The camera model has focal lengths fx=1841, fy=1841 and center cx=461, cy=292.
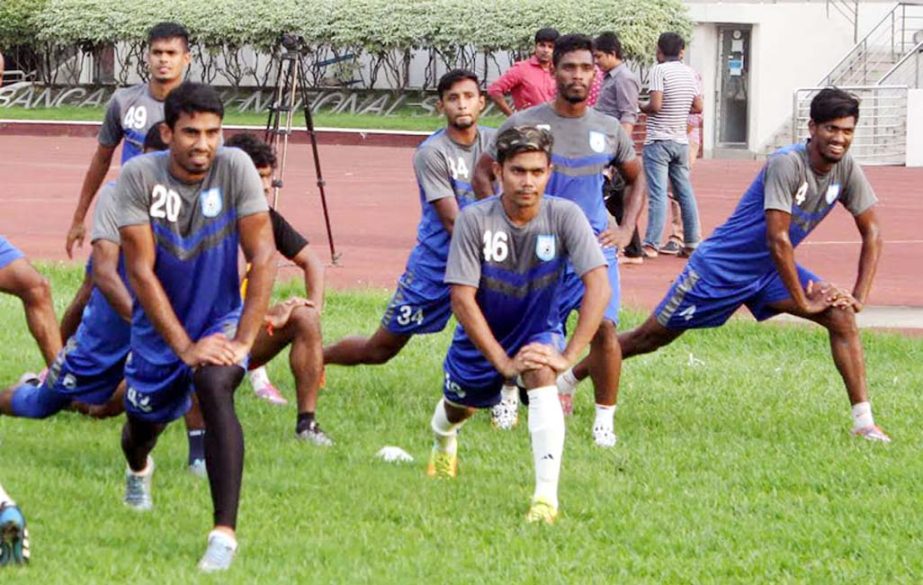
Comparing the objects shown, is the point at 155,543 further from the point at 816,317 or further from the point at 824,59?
the point at 824,59

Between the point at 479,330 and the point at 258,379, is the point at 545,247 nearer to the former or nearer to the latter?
the point at 479,330

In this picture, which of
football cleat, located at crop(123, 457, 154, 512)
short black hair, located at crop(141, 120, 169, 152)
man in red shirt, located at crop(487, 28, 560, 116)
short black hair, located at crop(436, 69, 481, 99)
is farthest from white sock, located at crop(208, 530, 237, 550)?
man in red shirt, located at crop(487, 28, 560, 116)

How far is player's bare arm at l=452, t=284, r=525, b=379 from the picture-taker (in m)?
7.84

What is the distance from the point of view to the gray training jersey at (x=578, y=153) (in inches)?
391

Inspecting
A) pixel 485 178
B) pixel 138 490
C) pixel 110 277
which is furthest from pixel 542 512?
pixel 485 178

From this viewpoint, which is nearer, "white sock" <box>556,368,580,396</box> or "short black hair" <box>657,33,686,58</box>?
"white sock" <box>556,368,580,396</box>

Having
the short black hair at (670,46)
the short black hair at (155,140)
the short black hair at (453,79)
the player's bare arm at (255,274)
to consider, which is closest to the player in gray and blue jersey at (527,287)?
the player's bare arm at (255,274)

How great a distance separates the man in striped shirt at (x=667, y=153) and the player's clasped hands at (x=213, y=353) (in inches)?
427

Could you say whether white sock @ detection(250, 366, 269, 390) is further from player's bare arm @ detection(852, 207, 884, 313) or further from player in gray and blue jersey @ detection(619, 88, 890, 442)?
player's bare arm @ detection(852, 207, 884, 313)

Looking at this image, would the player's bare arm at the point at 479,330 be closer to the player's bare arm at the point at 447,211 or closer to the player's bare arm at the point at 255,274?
the player's bare arm at the point at 255,274

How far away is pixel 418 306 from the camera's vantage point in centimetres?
1022

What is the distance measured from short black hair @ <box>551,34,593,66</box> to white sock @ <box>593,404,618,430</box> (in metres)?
1.87

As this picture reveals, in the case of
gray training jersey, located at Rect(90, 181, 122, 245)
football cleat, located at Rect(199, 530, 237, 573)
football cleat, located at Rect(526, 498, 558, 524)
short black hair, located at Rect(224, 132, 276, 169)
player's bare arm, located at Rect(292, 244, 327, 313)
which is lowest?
football cleat, located at Rect(526, 498, 558, 524)

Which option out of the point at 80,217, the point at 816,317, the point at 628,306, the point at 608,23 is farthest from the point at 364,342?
the point at 608,23
